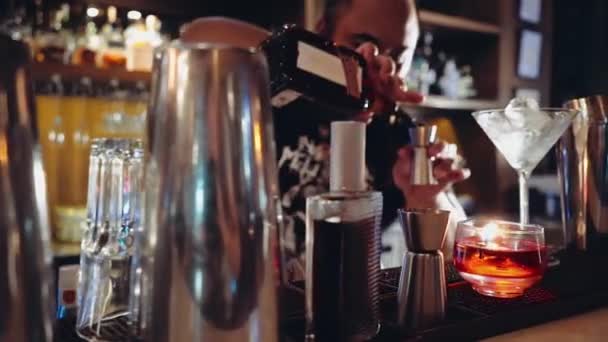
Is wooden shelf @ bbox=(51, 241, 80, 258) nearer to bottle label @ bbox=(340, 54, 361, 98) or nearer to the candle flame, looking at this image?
bottle label @ bbox=(340, 54, 361, 98)

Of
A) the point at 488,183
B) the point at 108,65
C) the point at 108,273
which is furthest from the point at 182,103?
the point at 488,183

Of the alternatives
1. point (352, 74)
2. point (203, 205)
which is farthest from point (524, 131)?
point (203, 205)

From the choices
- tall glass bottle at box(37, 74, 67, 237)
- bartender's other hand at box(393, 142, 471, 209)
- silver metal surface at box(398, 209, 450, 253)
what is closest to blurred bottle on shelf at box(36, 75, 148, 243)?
tall glass bottle at box(37, 74, 67, 237)

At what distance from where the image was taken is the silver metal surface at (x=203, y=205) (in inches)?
17.2

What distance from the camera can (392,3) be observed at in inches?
52.9

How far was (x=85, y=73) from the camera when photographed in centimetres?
185

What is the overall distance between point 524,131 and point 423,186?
31cm

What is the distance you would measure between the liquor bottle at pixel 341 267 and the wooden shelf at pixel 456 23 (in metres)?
2.06

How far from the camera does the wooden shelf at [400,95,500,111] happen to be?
2.55 m

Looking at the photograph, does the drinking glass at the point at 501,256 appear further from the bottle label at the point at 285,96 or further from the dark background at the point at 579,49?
the dark background at the point at 579,49

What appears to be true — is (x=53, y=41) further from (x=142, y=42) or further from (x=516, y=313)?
(x=516, y=313)

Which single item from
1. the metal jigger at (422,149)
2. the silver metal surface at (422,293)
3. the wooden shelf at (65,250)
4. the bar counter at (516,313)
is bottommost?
the wooden shelf at (65,250)

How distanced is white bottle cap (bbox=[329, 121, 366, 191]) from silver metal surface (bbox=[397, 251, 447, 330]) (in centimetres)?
11

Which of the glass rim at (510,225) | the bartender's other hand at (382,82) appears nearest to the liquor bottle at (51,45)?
the bartender's other hand at (382,82)
